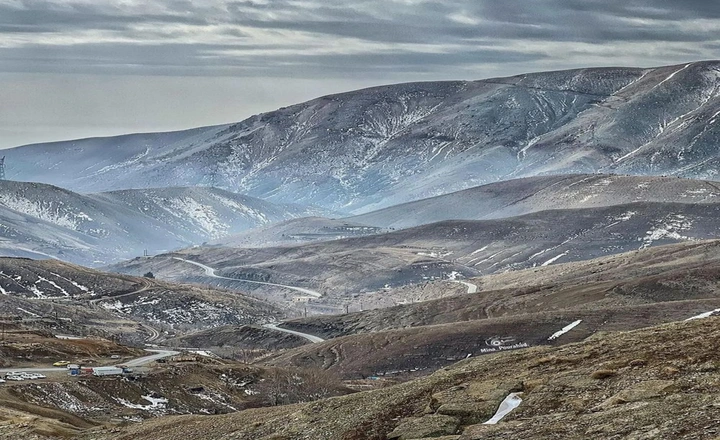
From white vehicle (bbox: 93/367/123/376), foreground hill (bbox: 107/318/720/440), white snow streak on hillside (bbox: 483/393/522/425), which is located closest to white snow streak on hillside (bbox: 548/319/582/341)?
white vehicle (bbox: 93/367/123/376)

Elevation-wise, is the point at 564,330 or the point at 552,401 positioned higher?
the point at 552,401

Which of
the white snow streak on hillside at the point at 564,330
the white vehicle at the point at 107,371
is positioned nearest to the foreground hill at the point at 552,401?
the white vehicle at the point at 107,371

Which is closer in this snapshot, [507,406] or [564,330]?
[507,406]

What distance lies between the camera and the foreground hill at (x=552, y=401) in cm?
4584

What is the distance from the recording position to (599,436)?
4412 centimetres

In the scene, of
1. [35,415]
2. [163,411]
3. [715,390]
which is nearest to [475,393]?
[715,390]

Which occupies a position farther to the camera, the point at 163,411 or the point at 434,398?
the point at 163,411

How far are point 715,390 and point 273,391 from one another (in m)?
89.1

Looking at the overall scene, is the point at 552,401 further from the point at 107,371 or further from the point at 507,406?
the point at 107,371

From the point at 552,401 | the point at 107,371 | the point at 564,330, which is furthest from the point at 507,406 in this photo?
the point at 564,330

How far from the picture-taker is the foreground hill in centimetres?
4584

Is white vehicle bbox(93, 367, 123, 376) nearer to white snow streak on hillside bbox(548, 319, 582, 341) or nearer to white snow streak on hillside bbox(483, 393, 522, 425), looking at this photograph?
white snow streak on hillside bbox(548, 319, 582, 341)

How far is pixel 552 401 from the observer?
5303cm

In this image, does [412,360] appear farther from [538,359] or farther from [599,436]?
[599,436]
